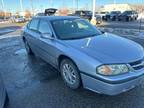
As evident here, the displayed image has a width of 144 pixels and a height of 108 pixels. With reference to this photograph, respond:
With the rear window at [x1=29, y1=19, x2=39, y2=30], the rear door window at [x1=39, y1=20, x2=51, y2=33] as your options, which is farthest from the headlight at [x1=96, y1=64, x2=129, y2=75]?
the rear window at [x1=29, y1=19, x2=39, y2=30]

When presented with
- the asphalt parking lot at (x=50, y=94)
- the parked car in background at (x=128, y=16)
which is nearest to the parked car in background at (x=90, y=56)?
the asphalt parking lot at (x=50, y=94)

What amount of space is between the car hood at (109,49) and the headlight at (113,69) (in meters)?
0.10

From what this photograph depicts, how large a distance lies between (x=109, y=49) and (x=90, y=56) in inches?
19.7

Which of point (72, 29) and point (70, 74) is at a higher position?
point (72, 29)

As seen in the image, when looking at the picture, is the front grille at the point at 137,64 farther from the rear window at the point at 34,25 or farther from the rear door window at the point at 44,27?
the rear window at the point at 34,25

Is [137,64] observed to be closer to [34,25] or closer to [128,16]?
[34,25]

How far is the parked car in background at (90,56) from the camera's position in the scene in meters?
3.19

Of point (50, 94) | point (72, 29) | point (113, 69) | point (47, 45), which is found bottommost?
point (50, 94)

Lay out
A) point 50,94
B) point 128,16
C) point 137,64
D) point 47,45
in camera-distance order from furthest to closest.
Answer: point 128,16, point 47,45, point 50,94, point 137,64

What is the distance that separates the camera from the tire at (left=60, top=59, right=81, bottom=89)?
372 centimetres

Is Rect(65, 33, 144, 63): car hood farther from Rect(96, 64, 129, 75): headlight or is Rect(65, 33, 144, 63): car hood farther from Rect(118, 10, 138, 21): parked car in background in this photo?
Rect(118, 10, 138, 21): parked car in background

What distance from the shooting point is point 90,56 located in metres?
3.38

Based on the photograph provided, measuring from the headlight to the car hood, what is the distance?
10 cm

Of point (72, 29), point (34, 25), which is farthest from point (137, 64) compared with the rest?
point (34, 25)
